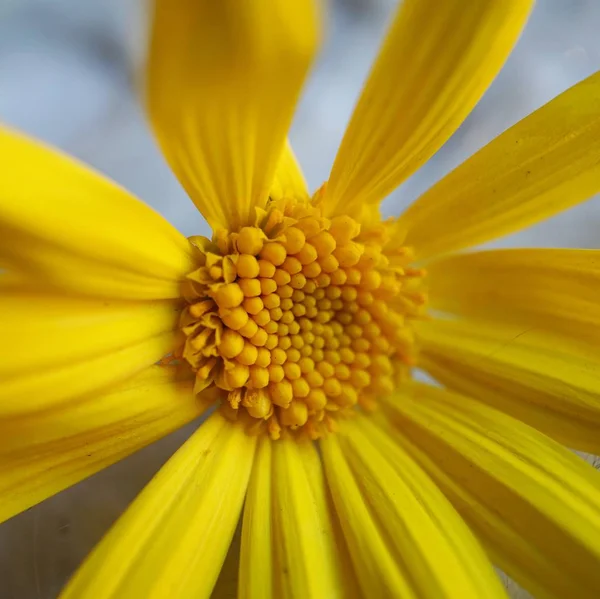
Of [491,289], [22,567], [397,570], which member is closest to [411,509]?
[397,570]

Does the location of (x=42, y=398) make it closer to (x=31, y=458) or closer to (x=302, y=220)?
(x=31, y=458)

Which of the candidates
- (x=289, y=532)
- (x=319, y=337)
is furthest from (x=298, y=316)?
(x=289, y=532)

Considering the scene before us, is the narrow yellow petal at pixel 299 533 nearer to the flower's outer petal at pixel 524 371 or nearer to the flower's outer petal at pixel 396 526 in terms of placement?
the flower's outer petal at pixel 396 526

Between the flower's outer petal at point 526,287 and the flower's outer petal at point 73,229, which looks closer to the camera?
the flower's outer petal at point 73,229

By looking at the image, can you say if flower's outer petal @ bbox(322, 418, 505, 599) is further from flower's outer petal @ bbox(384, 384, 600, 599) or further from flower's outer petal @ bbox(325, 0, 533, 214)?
flower's outer petal @ bbox(325, 0, 533, 214)

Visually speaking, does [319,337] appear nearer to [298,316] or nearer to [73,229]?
[298,316]

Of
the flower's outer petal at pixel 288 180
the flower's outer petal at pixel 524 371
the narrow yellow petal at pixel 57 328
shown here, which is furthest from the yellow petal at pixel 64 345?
the flower's outer petal at pixel 524 371
